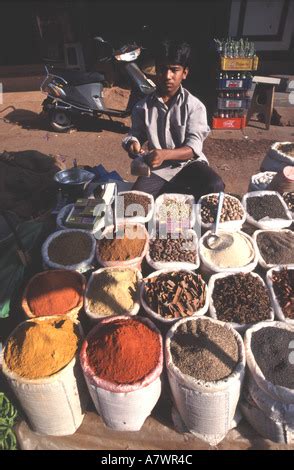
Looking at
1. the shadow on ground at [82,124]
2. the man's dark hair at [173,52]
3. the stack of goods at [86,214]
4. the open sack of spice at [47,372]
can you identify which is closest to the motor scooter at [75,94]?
the shadow on ground at [82,124]

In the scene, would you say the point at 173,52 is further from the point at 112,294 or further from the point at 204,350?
the point at 204,350

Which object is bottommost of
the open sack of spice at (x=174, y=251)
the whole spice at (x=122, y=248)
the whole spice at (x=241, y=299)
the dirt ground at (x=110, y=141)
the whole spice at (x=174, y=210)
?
the dirt ground at (x=110, y=141)

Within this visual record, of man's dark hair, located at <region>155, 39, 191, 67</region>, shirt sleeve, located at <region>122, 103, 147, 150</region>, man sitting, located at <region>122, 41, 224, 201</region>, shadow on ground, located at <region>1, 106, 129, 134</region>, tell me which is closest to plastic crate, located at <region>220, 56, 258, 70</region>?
shadow on ground, located at <region>1, 106, 129, 134</region>

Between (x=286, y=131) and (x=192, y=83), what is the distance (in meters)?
2.81

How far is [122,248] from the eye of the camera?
2727 millimetres

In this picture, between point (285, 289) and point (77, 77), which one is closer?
point (285, 289)

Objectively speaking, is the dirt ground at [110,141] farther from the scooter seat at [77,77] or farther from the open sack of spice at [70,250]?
the open sack of spice at [70,250]

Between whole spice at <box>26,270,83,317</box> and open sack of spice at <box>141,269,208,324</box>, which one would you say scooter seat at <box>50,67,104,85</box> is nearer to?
whole spice at <box>26,270,83,317</box>

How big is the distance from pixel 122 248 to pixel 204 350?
40.3 inches

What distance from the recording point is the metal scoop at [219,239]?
9.14ft

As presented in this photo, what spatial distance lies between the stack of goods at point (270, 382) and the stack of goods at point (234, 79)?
16.5ft

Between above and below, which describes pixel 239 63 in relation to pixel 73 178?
above

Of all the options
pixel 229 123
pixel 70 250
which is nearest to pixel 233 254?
pixel 70 250

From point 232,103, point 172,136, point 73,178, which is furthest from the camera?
point 232,103
